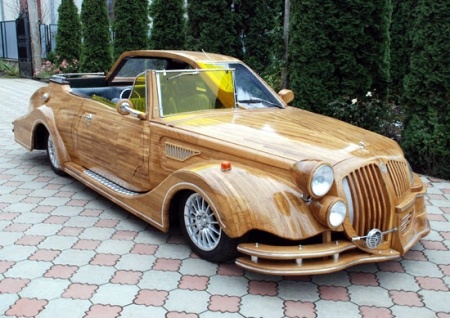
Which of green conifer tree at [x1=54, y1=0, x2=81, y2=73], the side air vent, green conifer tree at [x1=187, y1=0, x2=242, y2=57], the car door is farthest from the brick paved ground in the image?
green conifer tree at [x1=54, y1=0, x2=81, y2=73]

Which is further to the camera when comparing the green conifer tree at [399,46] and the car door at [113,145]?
the green conifer tree at [399,46]

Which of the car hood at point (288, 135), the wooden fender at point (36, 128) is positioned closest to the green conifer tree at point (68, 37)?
the wooden fender at point (36, 128)

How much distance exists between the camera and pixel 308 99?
7.93 metres

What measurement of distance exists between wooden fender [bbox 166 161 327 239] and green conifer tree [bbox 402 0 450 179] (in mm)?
3867

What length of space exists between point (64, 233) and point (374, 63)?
5529 mm

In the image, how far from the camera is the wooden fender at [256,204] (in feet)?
11.0

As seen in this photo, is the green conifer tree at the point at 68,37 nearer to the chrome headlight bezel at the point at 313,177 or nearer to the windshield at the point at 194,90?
the windshield at the point at 194,90

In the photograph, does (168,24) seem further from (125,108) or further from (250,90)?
(125,108)

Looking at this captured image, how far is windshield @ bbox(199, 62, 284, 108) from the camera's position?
509cm

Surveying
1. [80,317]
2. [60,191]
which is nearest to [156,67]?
[60,191]

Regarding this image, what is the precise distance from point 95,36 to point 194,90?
41.9 ft

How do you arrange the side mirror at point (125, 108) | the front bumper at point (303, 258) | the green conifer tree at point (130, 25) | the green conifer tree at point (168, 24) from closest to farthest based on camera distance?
the front bumper at point (303, 258) → the side mirror at point (125, 108) → the green conifer tree at point (168, 24) → the green conifer tree at point (130, 25)

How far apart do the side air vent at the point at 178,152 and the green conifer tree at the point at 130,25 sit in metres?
11.8

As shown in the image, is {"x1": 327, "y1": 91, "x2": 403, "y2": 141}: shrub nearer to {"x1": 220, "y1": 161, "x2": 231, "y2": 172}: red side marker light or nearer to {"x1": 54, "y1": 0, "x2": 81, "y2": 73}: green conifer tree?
{"x1": 220, "y1": 161, "x2": 231, "y2": 172}: red side marker light
